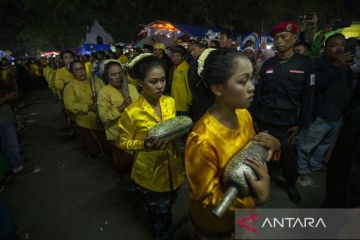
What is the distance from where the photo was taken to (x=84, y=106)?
510cm

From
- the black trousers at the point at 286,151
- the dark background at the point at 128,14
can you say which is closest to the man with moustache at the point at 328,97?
the black trousers at the point at 286,151

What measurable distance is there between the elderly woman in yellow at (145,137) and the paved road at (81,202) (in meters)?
0.96

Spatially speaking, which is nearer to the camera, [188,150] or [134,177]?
[188,150]

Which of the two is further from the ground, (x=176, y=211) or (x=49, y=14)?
(x=49, y=14)

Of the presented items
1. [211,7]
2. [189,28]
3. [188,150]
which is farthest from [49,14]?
[188,150]

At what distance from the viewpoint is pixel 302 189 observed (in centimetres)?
405

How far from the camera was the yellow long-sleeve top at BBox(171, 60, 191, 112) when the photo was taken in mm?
5605

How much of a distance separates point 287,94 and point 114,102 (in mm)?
2587

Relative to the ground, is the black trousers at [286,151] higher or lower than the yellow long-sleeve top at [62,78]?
lower

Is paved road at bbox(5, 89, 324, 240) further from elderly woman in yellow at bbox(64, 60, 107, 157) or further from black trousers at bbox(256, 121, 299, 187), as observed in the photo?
elderly woman in yellow at bbox(64, 60, 107, 157)

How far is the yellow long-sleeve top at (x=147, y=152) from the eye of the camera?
8.34 ft

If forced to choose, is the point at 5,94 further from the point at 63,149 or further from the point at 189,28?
the point at 189,28

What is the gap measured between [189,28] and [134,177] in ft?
47.8

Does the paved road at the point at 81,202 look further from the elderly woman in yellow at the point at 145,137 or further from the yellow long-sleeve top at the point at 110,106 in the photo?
the yellow long-sleeve top at the point at 110,106
